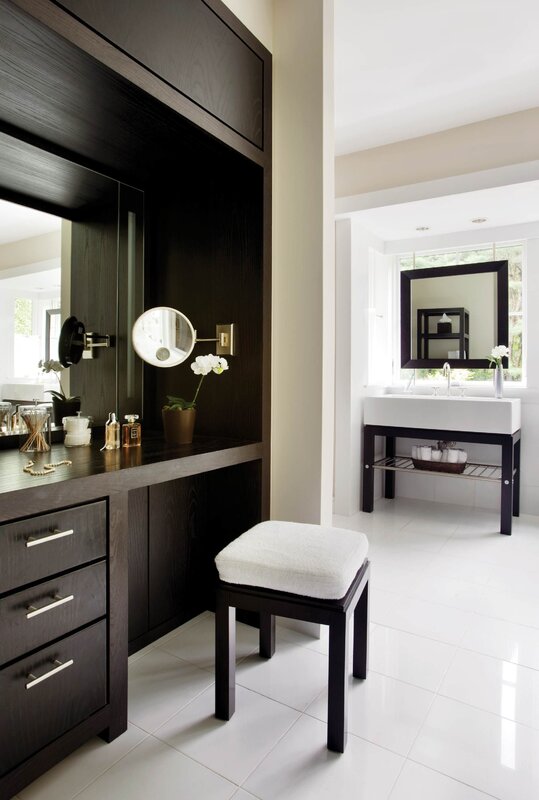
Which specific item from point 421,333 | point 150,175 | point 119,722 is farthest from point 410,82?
point 119,722

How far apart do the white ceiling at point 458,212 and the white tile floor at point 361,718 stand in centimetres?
224

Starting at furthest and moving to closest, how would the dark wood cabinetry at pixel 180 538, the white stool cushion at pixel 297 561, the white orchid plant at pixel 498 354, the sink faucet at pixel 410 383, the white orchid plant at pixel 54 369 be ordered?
the sink faucet at pixel 410 383 → the white orchid plant at pixel 498 354 → the dark wood cabinetry at pixel 180 538 → the white orchid plant at pixel 54 369 → the white stool cushion at pixel 297 561

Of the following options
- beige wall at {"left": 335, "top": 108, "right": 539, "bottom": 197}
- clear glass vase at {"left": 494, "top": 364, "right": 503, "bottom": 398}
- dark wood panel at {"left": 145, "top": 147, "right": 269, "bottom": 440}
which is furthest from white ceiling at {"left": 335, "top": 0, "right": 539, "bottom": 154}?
clear glass vase at {"left": 494, "top": 364, "right": 503, "bottom": 398}

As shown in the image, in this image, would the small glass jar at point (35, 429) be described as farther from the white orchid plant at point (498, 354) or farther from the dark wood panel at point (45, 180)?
the white orchid plant at point (498, 354)

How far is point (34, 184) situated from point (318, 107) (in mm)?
1085

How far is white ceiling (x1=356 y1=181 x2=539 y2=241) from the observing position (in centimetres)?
305

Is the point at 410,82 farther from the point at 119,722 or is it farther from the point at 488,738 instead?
the point at 119,722

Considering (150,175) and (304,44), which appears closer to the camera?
(304,44)

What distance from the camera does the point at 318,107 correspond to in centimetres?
195

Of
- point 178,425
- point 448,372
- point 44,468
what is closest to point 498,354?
point 448,372

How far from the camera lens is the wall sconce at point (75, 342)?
1.84m

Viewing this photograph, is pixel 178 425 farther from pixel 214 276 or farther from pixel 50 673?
pixel 50 673

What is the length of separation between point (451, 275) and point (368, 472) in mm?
1660

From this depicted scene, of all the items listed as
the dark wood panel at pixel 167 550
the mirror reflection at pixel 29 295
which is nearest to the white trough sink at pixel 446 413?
the dark wood panel at pixel 167 550
